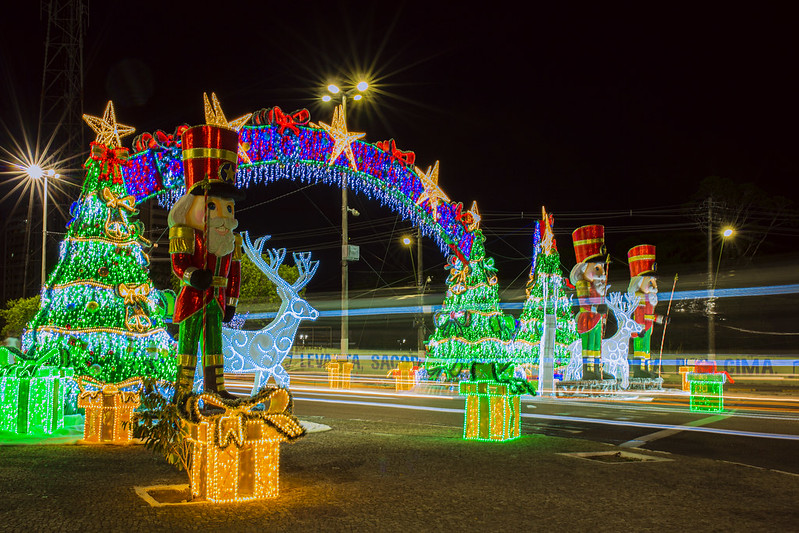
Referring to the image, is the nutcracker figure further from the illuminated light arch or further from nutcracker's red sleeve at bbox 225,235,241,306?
the illuminated light arch

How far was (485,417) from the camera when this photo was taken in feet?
34.1

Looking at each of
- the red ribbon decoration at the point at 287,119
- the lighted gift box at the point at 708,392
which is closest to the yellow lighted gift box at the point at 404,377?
the lighted gift box at the point at 708,392

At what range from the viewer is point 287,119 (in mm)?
13352

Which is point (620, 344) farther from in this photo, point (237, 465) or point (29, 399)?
point (237, 465)

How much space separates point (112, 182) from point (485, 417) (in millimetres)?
7270

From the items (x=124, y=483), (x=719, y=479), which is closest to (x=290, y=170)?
(x=124, y=483)

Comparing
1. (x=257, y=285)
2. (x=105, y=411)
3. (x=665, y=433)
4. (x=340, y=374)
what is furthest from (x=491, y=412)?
(x=257, y=285)

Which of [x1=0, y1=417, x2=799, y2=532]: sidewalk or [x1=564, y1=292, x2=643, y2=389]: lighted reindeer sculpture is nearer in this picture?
[x1=0, y1=417, x2=799, y2=532]: sidewalk

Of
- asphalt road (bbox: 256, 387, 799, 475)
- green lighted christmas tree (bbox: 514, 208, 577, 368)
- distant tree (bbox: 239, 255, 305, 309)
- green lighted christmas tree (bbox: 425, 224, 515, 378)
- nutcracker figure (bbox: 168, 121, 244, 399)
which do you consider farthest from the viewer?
distant tree (bbox: 239, 255, 305, 309)

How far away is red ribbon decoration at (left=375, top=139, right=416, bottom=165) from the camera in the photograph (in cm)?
1544

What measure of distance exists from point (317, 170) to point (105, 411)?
6.20m

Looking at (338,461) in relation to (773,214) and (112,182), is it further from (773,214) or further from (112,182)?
(773,214)

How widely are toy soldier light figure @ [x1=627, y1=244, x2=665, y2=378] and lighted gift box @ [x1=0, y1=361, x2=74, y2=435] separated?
630 inches

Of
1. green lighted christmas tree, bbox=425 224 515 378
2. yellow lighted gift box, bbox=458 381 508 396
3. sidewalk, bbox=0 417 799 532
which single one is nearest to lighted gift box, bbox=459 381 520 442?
yellow lighted gift box, bbox=458 381 508 396
